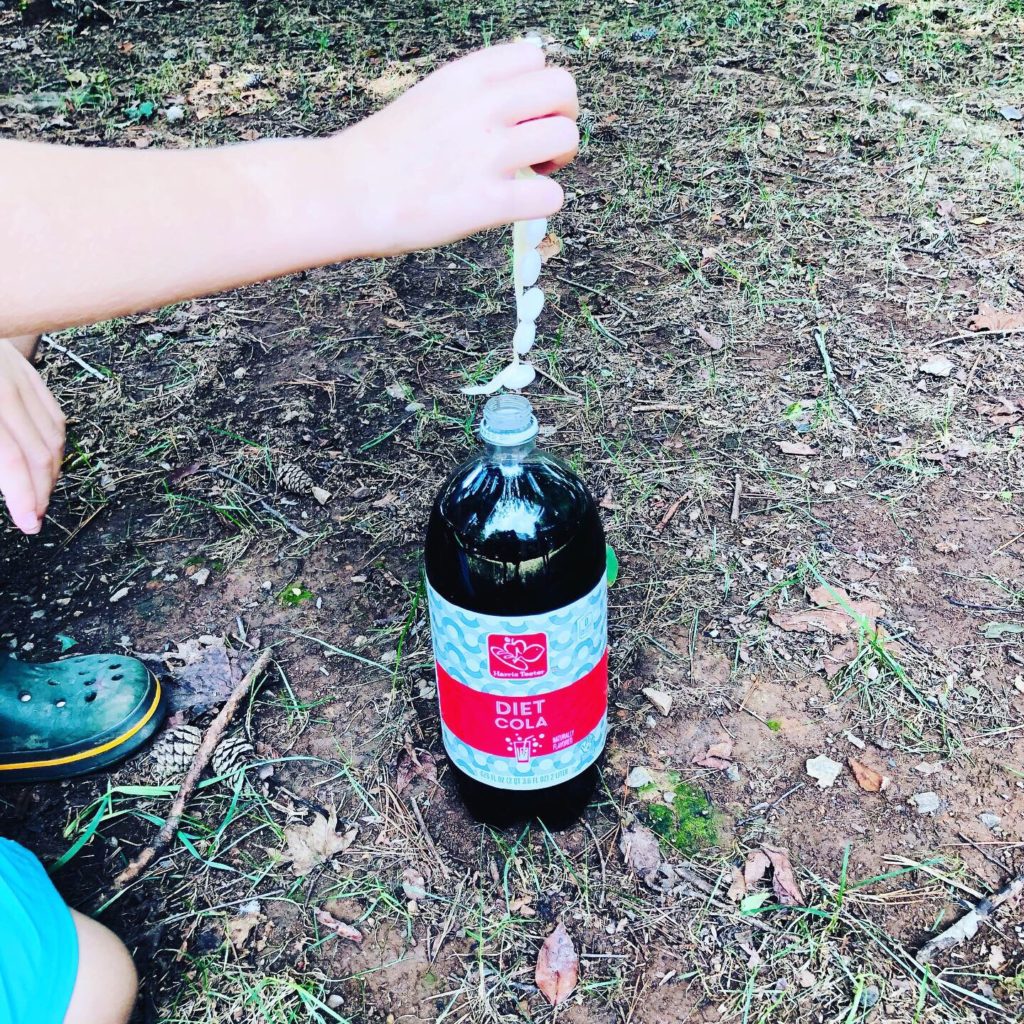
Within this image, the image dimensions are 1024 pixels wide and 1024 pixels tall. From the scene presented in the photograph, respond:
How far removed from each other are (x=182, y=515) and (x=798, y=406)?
226 centimetres

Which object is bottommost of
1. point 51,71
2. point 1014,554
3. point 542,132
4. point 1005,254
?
point 1014,554

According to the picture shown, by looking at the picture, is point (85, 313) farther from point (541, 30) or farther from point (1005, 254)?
point (541, 30)

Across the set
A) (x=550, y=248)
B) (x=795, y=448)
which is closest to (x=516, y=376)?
(x=795, y=448)

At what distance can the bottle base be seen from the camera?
2.27m

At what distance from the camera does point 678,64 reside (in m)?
5.37

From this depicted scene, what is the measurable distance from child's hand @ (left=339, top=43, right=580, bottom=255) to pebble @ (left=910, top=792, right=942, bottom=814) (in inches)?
71.3

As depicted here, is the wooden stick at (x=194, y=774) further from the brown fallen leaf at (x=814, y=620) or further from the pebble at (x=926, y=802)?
the pebble at (x=926, y=802)

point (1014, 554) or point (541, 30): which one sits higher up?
point (541, 30)

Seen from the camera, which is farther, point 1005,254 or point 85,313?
point 1005,254

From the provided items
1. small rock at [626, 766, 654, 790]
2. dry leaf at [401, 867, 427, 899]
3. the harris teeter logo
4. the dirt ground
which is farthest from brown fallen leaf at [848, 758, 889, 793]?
dry leaf at [401, 867, 427, 899]

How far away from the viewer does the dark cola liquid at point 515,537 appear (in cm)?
191

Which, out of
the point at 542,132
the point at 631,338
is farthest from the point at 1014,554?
the point at 542,132

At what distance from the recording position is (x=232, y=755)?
2.48m

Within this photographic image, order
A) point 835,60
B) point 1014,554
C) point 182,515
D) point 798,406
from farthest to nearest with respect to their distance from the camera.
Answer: point 835,60 → point 798,406 → point 182,515 → point 1014,554
